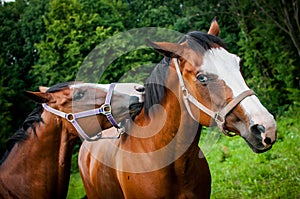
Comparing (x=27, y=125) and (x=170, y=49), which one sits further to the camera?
(x=27, y=125)

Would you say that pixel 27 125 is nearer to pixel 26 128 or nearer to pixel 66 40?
pixel 26 128

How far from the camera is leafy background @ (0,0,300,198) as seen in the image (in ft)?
22.1

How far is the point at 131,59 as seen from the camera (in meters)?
16.8

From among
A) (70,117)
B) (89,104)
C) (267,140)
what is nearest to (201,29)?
(89,104)

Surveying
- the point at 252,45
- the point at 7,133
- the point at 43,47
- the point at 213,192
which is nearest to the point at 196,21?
the point at 252,45

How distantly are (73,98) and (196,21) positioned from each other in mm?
16807

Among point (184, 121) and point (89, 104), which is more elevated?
point (89, 104)

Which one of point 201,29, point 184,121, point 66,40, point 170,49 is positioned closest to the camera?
point 170,49

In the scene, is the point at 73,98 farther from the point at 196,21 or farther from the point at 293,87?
the point at 196,21

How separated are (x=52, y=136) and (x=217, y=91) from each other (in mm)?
1735

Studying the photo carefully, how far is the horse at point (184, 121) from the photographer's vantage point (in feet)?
8.11

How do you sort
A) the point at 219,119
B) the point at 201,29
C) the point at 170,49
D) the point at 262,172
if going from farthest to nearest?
the point at 201,29 < the point at 262,172 < the point at 170,49 < the point at 219,119

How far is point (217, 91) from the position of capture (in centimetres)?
257

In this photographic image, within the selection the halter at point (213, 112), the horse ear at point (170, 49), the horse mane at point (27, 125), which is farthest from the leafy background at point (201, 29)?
the horse mane at point (27, 125)
